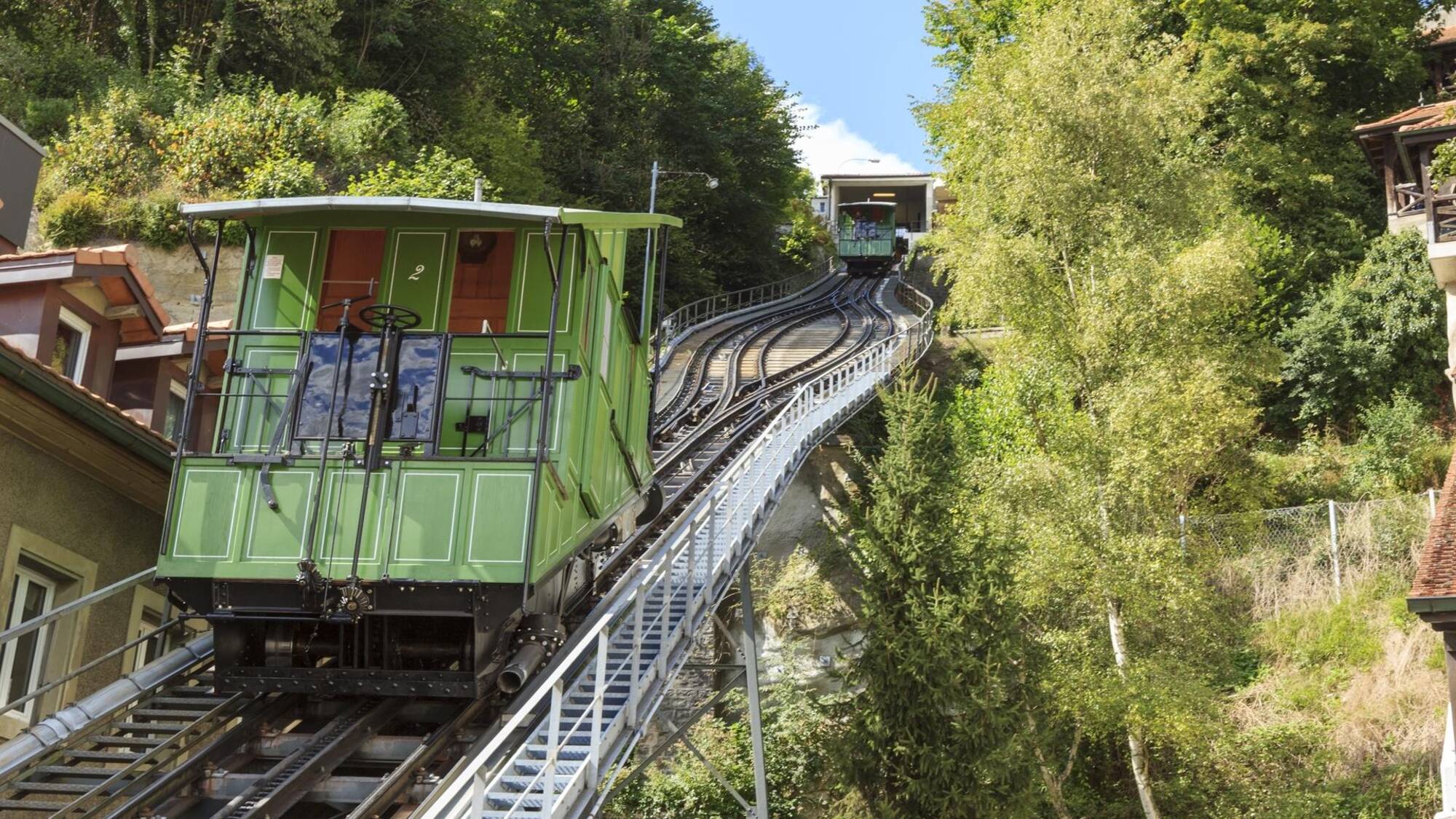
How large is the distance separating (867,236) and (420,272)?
1948 inches

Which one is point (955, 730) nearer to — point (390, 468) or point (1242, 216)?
point (390, 468)

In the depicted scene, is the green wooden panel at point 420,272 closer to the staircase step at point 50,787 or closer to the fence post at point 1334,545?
the staircase step at point 50,787

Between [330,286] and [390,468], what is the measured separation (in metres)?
2.21

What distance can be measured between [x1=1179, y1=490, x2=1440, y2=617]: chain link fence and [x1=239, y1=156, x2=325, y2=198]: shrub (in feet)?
57.4

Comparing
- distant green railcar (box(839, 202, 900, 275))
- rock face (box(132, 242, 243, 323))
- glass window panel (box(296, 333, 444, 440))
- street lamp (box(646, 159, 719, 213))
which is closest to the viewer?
glass window panel (box(296, 333, 444, 440))

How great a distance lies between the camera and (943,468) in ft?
64.0

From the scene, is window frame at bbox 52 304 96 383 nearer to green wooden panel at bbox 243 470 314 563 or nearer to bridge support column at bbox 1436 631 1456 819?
green wooden panel at bbox 243 470 314 563

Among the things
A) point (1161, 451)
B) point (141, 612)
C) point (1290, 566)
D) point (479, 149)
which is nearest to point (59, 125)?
point (479, 149)

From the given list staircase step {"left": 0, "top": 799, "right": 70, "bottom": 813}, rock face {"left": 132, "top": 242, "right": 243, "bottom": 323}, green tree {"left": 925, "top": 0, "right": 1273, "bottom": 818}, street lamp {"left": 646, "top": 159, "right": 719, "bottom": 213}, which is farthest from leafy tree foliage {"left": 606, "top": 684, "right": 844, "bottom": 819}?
staircase step {"left": 0, "top": 799, "right": 70, "bottom": 813}

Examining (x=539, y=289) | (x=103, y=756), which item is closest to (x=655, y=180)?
(x=539, y=289)

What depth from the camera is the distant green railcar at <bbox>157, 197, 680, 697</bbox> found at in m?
10.8

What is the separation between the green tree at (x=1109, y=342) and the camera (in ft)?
67.8

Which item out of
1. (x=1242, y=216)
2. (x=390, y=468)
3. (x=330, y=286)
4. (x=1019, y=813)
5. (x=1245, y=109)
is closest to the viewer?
(x=390, y=468)

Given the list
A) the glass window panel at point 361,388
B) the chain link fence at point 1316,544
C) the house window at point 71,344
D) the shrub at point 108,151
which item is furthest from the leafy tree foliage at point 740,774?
the shrub at point 108,151
